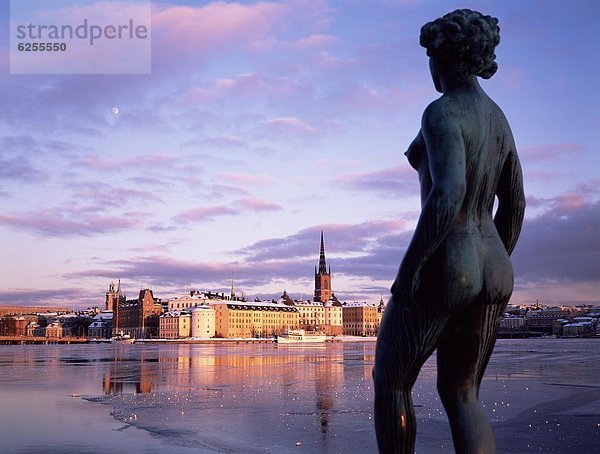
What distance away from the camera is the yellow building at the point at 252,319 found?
144500mm

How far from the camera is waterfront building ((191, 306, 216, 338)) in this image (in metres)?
138

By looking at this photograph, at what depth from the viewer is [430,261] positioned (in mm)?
2766

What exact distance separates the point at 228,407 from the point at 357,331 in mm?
161946

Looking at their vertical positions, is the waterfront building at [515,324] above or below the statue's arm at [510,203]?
below

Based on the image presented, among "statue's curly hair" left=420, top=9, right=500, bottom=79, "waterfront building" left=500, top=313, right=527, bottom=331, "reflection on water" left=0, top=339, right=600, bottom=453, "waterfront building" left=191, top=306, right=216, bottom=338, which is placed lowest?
"waterfront building" left=500, top=313, right=527, bottom=331

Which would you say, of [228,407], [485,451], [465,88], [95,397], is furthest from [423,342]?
[95,397]

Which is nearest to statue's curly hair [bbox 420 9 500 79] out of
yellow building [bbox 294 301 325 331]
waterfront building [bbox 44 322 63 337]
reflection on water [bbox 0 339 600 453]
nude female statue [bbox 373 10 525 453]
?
nude female statue [bbox 373 10 525 453]

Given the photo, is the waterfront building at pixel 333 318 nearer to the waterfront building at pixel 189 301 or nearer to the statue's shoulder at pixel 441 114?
the waterfront building at pixel 189 301

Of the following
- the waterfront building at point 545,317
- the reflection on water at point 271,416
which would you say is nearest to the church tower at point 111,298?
the waterfront building at point 545,317

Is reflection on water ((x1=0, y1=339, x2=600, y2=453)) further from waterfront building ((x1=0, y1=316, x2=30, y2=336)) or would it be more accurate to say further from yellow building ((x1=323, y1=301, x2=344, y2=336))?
waterfront building ((x1=0, y1=316, x2=30, y2=336))

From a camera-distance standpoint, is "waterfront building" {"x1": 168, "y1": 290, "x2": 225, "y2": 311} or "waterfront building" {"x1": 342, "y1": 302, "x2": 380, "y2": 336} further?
"waterfront building" {"x1": 342, "y1": 302, "x2": 380, "y2": 336}

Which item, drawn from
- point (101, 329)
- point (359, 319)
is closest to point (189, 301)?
point (101, 329)

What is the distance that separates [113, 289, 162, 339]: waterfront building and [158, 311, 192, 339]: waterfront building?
6.30 m

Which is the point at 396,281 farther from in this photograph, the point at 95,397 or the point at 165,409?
the point at 95,397
